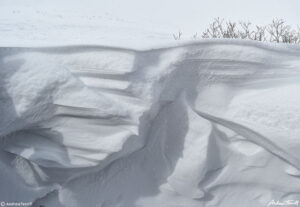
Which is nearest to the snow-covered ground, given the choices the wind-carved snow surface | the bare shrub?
the wind-carved snow surface

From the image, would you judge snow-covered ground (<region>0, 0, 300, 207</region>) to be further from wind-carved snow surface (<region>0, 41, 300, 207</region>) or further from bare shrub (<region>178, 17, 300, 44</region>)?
bare shrub (<region>178, 17, 300, 44</region>)

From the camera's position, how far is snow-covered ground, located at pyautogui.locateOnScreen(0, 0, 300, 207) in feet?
4.44

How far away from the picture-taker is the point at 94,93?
1.36m

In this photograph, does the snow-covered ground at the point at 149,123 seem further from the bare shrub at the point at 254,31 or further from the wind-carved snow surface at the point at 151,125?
the bare shrub at the point at 254,31

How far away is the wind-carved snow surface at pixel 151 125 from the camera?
135 centimetres

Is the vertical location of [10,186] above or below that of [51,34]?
below

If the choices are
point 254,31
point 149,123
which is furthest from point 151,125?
point 254,31

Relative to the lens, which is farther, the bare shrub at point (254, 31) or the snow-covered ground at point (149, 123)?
the bare shrub at point (254, 31)

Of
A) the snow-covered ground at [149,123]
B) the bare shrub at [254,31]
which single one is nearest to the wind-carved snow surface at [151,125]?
the snow-covered ground at [149,123]

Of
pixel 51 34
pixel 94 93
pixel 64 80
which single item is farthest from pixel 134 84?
pixel 51 34

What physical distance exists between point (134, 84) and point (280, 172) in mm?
786

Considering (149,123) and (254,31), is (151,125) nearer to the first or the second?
(149,123)

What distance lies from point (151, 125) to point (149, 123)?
0.03 meters

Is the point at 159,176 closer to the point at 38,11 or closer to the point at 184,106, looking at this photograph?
the point at 184,106
